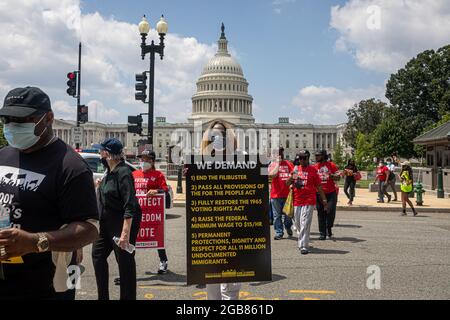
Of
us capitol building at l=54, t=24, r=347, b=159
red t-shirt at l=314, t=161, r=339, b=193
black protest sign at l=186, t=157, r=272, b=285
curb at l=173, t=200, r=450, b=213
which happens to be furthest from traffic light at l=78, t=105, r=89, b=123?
us capitol building at l=54, t=24, r=347, b=159

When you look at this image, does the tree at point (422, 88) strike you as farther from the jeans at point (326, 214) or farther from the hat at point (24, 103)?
the hat at point (24, 103)

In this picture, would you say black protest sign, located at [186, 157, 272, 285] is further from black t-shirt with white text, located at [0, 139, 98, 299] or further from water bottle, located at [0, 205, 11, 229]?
water bottle, located at [0, 205, 11, 229]

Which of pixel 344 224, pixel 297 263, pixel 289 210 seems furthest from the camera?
pixel 344 224

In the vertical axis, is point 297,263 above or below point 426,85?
below

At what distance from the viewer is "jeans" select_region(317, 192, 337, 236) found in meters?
10.6

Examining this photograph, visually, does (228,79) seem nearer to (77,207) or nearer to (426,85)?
(426,85)

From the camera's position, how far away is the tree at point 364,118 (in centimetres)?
8406

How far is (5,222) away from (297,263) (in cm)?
622

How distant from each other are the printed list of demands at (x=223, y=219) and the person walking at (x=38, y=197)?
1546 millimetres

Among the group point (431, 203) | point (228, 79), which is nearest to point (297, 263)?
point (431, 203)

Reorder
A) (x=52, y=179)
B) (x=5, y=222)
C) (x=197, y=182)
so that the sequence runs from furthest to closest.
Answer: (x=197, y=182)
(x=52, y=179)
(x=5, y=222)

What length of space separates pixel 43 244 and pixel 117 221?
3.00 meters

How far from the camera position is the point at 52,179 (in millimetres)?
2793

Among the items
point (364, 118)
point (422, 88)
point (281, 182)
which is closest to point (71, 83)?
point (281, 182)
